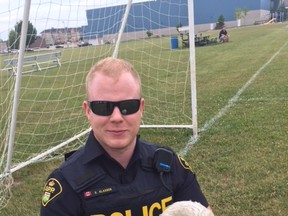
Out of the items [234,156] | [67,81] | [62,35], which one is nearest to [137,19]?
[67,81]

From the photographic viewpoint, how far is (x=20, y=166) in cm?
523

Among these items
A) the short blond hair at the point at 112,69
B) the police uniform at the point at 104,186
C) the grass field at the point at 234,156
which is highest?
the short blond hair at the point at 112,69

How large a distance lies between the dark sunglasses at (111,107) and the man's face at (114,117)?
0.04 ft

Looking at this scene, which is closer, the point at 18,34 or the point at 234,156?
the point at 18,34

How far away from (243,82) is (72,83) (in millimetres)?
4462

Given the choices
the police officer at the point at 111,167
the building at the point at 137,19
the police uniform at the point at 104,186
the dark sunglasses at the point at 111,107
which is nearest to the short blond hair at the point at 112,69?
the police officer at the point at 111,167

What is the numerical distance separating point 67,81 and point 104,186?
917 centimetres

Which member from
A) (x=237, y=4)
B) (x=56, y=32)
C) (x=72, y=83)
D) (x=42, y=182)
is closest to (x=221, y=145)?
(x=42, y=182)

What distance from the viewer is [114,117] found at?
1.73 meters

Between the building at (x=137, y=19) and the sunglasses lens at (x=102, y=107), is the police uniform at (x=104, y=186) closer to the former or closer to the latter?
the sunglasses lens at (x=102, y=107)

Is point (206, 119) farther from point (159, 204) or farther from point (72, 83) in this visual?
point (159, 204)

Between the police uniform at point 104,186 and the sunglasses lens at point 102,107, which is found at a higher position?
the sunglasses lens at point 102,107

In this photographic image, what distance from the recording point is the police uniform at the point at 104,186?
67.6 inches

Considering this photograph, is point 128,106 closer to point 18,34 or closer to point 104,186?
point 104,186
